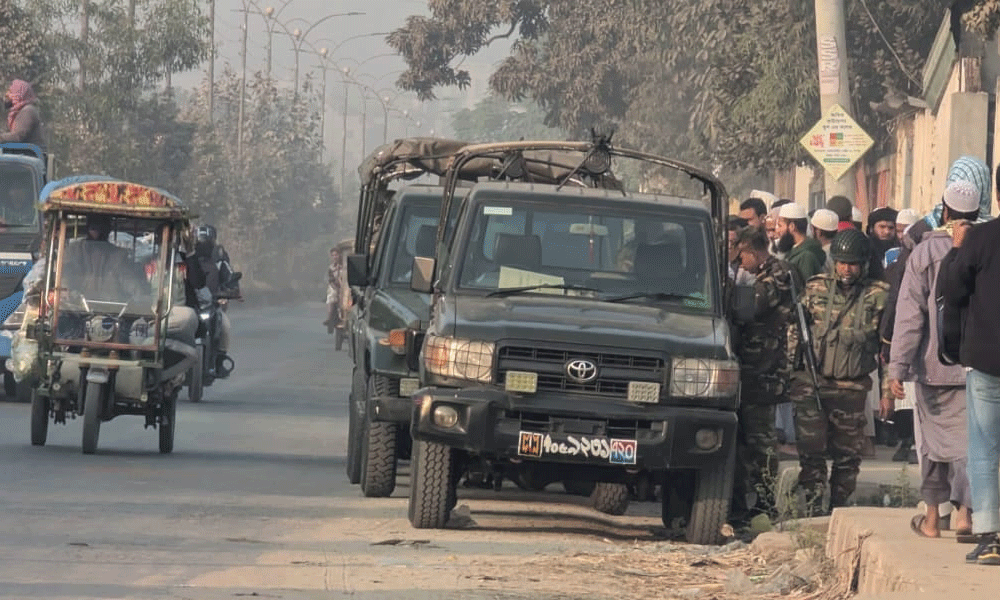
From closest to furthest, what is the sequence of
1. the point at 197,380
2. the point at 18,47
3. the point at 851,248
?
the point at 851,248, the point at 197,380, the point at 18,47

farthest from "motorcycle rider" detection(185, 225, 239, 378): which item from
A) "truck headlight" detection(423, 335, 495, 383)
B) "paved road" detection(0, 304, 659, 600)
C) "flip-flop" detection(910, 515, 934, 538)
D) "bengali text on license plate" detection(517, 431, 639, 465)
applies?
"flip-flop" detection(910, 515, 934, 538)

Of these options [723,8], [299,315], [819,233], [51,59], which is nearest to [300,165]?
[299,315]

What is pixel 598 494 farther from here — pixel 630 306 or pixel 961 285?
pixel 961 285

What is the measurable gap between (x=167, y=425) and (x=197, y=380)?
6.25 metres

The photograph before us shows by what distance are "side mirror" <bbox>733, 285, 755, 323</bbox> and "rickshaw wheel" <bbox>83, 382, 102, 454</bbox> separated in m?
5.38

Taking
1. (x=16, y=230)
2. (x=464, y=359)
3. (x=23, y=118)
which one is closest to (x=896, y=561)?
(x=464, y=359)

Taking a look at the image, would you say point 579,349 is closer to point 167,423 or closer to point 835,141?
point 167,423

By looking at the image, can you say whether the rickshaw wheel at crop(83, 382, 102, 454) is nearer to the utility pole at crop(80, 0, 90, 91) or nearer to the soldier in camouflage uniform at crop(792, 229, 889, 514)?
the soldier in camouflage uniform at crop(792, 229, 889, 514)

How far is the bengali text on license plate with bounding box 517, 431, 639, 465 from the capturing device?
11531mm

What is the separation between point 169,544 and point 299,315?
48876 mm

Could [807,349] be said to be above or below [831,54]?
below

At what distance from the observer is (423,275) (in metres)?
12.5

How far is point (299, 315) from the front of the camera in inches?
2355

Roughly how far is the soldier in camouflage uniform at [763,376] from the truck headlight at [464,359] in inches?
86.2
